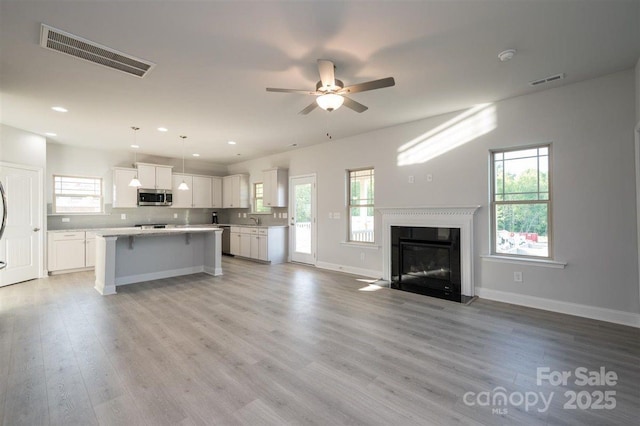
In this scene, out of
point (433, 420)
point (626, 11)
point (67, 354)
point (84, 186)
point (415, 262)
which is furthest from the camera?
point (84, 186)

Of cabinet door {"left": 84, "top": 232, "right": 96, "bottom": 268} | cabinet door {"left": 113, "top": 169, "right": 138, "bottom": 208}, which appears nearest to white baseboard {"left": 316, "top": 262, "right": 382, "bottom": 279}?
cabinet door {"left": 113, "top": 169, "right": 138, "bottom": 208}

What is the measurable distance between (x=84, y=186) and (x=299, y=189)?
497 centimetres

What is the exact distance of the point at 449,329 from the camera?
10.1ft

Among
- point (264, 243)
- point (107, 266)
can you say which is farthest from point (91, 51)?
point (264, 243)

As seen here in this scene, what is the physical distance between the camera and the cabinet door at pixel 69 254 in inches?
230

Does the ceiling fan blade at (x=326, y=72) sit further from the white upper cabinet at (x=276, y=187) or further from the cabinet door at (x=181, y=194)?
the cabinet door at (x=181, y=194)

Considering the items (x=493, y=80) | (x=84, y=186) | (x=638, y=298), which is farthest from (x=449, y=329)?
(x=84, y=186)

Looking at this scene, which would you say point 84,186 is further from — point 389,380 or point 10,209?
point 389,380

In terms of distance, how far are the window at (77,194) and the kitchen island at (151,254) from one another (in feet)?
5.64

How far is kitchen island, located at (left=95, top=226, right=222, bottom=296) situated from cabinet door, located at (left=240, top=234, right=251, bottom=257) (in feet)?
5.23

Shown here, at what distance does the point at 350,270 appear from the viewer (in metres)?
5.82

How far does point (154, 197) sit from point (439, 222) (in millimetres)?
6705

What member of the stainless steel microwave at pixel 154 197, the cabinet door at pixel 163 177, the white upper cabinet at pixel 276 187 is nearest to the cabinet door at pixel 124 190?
the stainless steel microwave at pixel 154 197

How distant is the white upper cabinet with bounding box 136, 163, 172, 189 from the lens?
7090mm
